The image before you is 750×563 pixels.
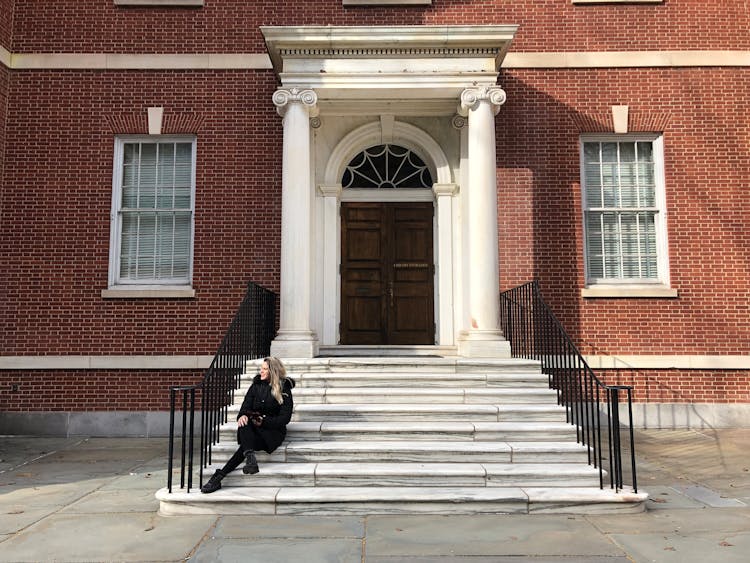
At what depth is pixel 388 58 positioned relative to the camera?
8953 mm

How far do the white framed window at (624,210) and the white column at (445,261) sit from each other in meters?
2.18

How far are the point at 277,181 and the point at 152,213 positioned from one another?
2137 mm

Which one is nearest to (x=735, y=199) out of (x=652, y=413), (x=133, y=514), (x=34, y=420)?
(x=652, y=413)

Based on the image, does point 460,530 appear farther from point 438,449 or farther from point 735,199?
point 735,199

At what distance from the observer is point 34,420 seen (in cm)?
960

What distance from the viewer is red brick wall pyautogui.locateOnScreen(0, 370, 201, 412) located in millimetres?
9664

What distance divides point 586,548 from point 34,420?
8.47 m

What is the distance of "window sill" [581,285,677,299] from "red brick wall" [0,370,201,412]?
633cm

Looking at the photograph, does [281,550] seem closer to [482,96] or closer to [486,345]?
[486,345]

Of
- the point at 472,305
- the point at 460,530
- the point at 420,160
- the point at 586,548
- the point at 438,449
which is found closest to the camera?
the point at 586,548

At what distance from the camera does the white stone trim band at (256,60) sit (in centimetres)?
1015

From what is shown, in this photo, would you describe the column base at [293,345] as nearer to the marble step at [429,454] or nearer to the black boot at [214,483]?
the marble step at [429,454]

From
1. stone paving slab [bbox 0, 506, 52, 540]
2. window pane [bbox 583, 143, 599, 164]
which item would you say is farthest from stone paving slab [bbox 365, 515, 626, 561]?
window pane [bbox 583, 143, 599, 164]

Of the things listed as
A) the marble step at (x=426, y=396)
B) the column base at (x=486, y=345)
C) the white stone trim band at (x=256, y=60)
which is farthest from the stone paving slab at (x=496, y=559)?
the white stone trim band at (x=256, y=60)
